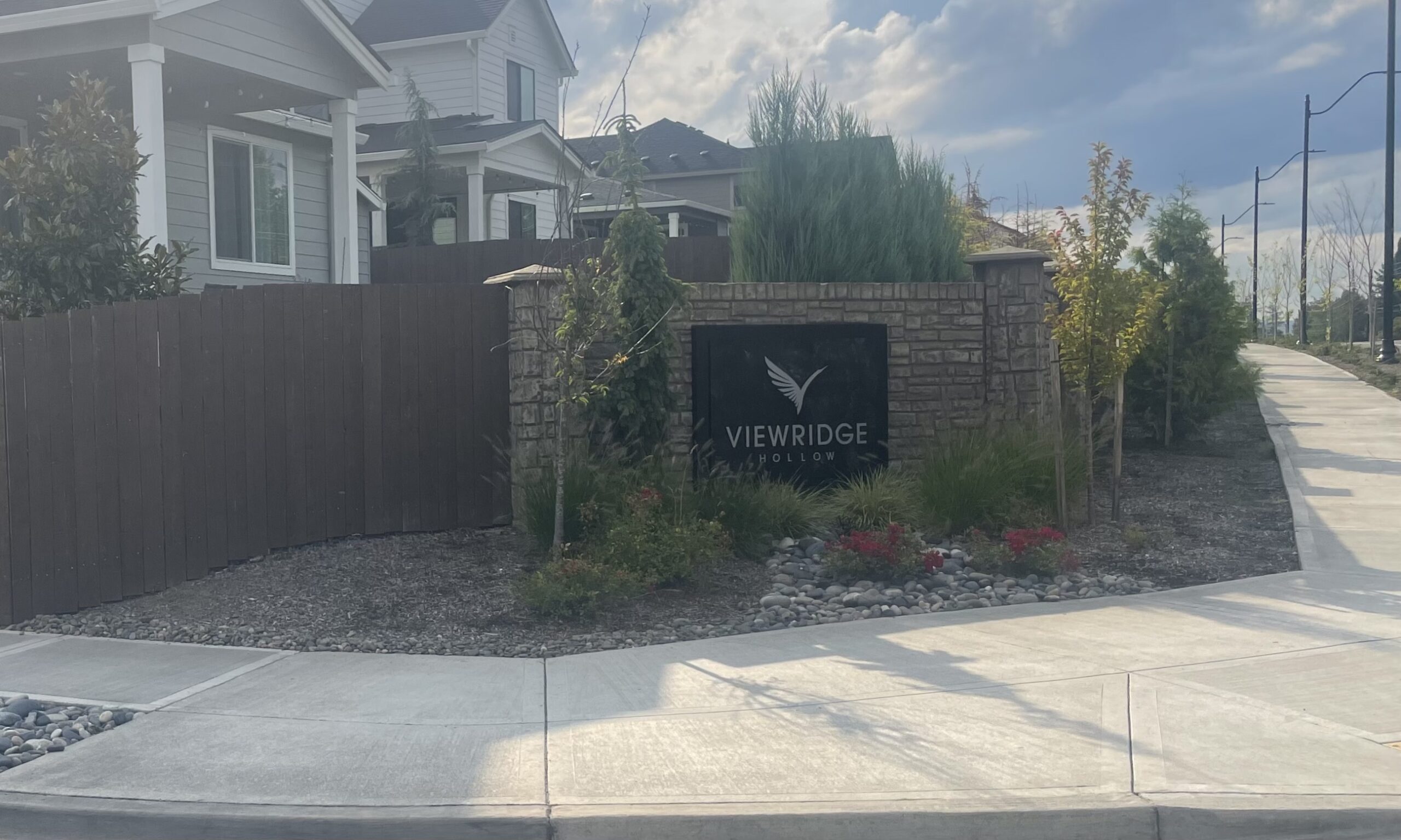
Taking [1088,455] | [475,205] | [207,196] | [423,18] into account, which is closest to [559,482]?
[1088,455]

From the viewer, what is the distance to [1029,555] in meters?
8.79

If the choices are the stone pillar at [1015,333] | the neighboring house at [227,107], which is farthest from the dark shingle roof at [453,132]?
the stone pillar at [1015,333]

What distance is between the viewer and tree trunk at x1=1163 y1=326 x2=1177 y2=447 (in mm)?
14398

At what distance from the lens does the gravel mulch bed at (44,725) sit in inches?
207

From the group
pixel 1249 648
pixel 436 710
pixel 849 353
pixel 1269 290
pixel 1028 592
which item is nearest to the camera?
pixel 436 710

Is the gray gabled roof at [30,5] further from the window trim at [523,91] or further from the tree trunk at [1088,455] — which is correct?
the window trim at [523,91]

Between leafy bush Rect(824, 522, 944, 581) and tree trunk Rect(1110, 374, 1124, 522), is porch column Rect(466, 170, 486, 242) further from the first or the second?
leafy bush Rect(824, 522, 944, 581)

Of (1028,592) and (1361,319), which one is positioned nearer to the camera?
(1028,592)

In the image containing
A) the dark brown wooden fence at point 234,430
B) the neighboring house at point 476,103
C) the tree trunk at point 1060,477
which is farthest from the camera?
the neighboring house at point 476,103

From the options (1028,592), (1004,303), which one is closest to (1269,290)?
(1004,303)

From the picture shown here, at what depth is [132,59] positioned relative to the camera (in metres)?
12.4

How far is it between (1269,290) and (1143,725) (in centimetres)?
4834

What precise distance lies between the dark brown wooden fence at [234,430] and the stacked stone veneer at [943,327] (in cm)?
245

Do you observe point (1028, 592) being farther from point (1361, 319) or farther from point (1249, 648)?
point (1361, 319)
